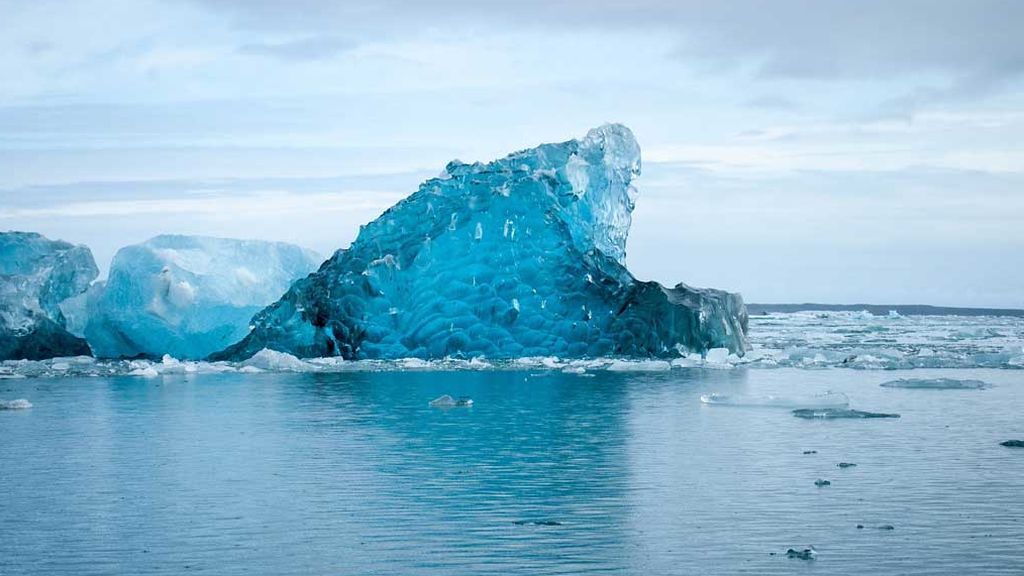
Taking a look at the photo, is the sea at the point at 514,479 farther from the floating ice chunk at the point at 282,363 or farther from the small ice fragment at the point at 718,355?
the small ice fragment at the point at 718,355

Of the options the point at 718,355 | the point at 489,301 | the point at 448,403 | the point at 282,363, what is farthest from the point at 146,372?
the point at 718,355

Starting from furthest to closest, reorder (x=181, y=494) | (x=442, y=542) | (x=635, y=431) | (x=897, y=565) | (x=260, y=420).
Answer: (x=260, y=420) < (x=635, y=431) < (x=181, y=494) < (x=442, y=542) < (x=897, y=565)

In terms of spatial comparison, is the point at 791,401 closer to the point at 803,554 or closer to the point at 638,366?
the point at 638,366

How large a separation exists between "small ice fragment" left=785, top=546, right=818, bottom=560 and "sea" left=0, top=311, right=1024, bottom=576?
0.05 m

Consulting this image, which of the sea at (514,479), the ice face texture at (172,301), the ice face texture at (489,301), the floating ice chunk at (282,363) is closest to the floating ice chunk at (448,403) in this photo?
the sea at (514,479)

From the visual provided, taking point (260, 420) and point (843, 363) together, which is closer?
point (260, 420)

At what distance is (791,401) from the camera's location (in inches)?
894

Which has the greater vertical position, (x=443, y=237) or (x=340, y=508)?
(x=443, y=237)

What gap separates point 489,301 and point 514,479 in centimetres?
2163

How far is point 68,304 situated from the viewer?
39031mm

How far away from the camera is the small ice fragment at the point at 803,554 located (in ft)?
32.6

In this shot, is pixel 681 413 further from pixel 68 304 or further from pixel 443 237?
pixel 68 304

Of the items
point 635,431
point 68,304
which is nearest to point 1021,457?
point 635,431

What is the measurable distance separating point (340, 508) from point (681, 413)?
1064 cm
